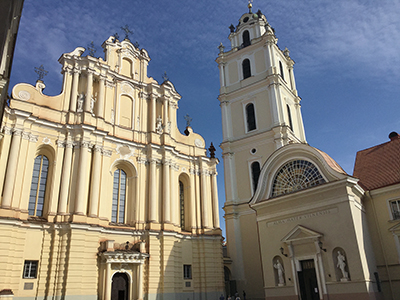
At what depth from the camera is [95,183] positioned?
23.1 metres

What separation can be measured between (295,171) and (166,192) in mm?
9380

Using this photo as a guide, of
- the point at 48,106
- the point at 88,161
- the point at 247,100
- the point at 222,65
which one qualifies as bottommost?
the point at 88,161

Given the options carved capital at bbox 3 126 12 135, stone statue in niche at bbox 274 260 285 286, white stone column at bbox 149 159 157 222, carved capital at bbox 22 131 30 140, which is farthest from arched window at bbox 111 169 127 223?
stone statue in niche at bbox 274 260 285 286

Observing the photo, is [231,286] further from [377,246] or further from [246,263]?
[377,246]

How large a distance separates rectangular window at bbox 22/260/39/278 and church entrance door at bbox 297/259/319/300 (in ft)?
47.7

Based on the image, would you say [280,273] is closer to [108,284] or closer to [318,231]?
[318,231]

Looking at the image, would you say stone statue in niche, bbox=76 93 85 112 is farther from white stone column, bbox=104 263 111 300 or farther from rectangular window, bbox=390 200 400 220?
rectangular window, bbox=390 200 400 220

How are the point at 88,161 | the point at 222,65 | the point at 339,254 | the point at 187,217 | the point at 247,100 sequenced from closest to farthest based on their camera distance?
1. the point at 339,254
2. the point at 88,161
3. the point at 187,217
4. the point at 247,100
5. the point at 222,65

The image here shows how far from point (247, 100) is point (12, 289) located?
25301mm

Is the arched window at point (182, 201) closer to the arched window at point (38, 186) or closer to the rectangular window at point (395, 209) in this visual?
the arched window at point (38, 186)

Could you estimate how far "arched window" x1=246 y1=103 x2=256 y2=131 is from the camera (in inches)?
1363

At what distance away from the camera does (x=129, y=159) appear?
26.0 meters

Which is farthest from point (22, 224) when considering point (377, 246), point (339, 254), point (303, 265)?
point (377, 246)

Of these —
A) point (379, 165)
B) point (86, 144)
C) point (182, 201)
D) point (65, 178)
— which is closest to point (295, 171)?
point (379, 165)
